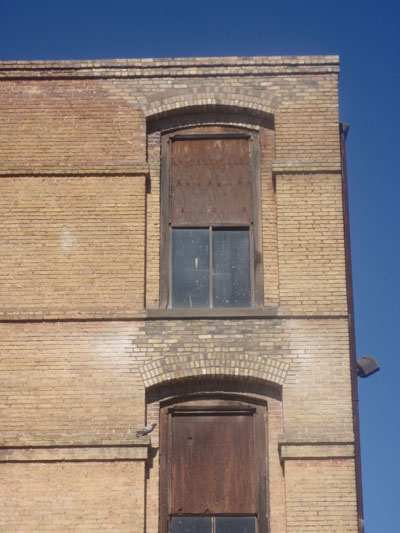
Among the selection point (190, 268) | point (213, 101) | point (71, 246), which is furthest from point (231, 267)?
point (213, 101)

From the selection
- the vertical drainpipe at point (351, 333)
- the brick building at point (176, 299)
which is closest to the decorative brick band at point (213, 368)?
the brick building at point (176, 299)

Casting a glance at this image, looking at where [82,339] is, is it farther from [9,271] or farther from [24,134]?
[24,134]

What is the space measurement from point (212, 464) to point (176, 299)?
7.80ft

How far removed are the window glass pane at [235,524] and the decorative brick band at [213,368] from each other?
180 centimetres

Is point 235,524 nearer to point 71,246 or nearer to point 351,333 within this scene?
point 351,333

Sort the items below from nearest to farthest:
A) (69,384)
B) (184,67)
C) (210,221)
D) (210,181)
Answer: (69,384) < (210,221) < (210,181) < (184,67)

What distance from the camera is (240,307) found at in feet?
50.1

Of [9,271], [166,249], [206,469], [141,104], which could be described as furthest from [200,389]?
[141,104]

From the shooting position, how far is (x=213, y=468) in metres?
14.4

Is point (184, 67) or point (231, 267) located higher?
point (184, 67)

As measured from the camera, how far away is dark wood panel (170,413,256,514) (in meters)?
14.2

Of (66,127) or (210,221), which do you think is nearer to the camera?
(210,221)

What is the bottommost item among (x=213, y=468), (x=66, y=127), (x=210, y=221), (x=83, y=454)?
(x=213, y=468)

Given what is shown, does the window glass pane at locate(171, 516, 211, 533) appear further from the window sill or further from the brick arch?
the brick arch
